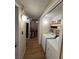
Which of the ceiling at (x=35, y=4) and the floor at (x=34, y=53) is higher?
the ceiling at (x=35, y=4)

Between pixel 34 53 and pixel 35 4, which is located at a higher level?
pixel 35 4

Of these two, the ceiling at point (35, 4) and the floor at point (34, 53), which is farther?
the floor at point (34, 53)

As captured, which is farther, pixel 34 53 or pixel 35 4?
pixel 34 53

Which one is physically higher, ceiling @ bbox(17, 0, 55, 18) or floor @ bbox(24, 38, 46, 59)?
ceiling @ bbox(17, 0, 55, 18)
